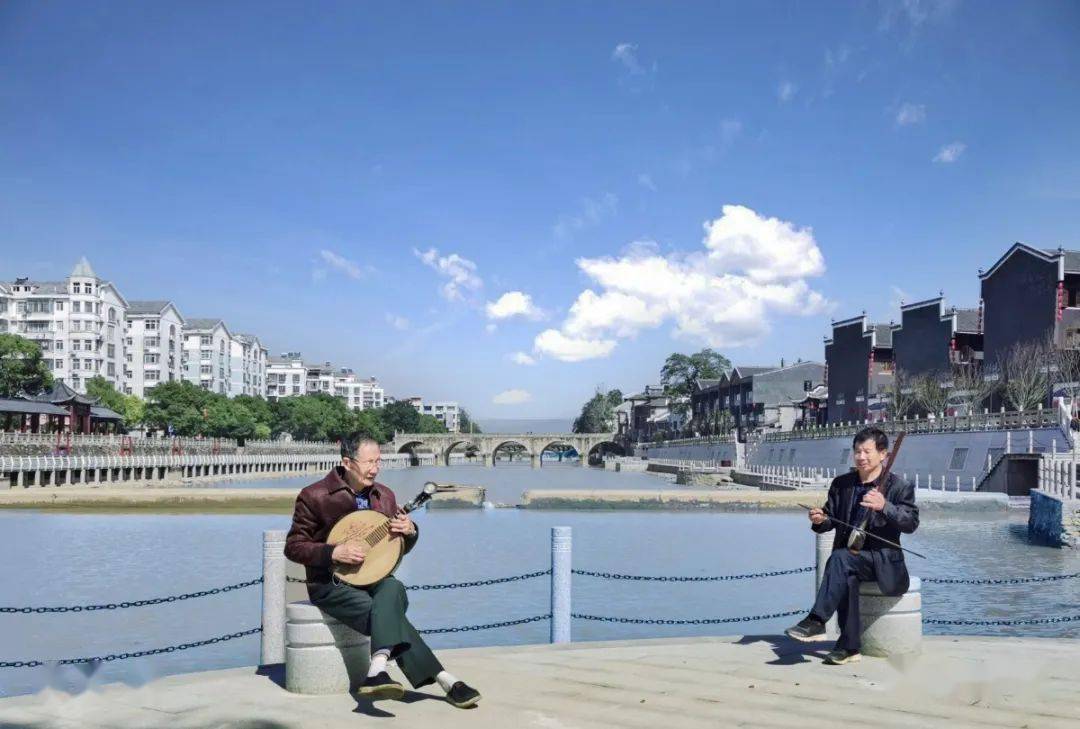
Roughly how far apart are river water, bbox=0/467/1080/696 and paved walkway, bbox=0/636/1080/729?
1.06m

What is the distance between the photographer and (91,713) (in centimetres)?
652

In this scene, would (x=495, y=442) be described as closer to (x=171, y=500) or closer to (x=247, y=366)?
(x=247, y=366)

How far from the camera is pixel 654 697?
22.6ft

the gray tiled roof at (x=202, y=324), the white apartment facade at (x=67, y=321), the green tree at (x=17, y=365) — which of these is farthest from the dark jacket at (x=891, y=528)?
the gray tiled roof at (x=202, y=324)

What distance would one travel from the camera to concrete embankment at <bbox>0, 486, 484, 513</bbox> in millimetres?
40438

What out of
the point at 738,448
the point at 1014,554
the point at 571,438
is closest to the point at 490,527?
the point at 1014,554

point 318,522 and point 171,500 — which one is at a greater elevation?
point 318,522

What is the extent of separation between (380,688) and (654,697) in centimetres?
200

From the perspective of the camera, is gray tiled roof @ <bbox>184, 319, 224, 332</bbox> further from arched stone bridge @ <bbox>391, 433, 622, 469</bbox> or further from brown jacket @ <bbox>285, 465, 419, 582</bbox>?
brown jacket @ <bbox>285, 465, 419, 582</bbox>

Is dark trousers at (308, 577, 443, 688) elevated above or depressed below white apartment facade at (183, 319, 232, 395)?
below

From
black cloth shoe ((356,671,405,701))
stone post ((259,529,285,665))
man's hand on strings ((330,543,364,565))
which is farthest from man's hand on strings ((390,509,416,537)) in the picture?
stone post ((259,529,285,665))

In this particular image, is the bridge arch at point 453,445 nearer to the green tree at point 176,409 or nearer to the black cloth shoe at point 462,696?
the green tree at point 176,409

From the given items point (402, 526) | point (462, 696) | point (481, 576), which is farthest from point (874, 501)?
point (481, 576)

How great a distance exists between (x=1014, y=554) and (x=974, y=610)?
10.5 meters
